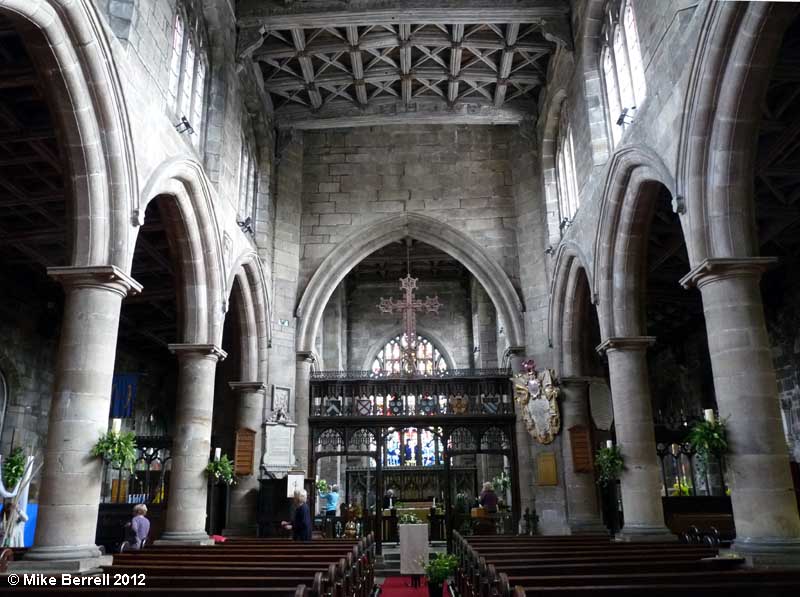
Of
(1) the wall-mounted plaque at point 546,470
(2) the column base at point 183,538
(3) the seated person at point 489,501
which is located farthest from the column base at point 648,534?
(2) the column base at point 183,538

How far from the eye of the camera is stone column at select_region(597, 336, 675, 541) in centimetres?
1091

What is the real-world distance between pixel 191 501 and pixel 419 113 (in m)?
11.9

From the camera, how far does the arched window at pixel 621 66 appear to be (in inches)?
441

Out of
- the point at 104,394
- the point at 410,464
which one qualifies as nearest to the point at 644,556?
the point at 104,394

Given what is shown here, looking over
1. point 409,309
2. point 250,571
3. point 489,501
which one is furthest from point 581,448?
point 250,571

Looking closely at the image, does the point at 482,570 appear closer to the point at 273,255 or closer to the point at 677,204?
the point at 677,204

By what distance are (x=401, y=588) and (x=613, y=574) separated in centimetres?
693

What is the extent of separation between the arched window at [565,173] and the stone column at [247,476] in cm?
838

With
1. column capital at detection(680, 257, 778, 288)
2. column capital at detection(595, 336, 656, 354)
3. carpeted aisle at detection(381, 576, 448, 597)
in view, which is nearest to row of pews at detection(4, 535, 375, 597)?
carpeted aisle at detection(381, 576, 448, 597)

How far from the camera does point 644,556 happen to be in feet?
21.8

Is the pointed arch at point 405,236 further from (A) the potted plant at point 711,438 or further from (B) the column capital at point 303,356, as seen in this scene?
(A) the potted plant at point 711,438

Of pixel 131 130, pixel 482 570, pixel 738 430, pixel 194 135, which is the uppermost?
pixel 194 135

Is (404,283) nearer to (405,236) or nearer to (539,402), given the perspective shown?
(405,236)

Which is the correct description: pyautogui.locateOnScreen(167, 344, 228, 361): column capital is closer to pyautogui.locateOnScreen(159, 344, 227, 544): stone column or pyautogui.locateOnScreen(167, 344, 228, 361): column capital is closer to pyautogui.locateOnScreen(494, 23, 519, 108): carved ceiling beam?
pyautogui.locateOnScreen(159, 344, 227, 544): stone column
